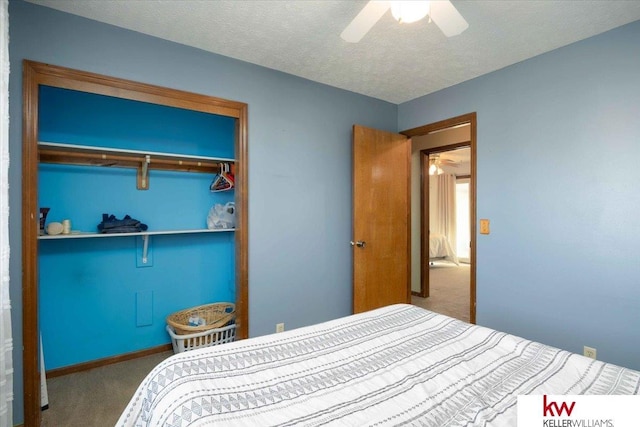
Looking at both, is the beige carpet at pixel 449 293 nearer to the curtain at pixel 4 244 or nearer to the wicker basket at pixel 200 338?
the wicker basket at pixel 200 338

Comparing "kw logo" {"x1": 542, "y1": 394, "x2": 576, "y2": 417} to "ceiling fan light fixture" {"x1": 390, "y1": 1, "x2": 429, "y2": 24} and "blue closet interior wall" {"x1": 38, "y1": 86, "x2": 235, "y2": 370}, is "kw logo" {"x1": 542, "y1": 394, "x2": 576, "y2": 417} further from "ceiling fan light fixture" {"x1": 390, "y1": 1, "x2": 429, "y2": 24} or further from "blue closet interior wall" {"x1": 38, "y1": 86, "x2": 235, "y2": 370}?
"blue closet interior wall" {"x1": 38, "y1": 86, "x2": 235, "y2": 370}

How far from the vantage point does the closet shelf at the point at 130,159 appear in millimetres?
2230

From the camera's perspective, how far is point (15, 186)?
172 centimetres

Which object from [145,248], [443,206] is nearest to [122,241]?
[145,248]

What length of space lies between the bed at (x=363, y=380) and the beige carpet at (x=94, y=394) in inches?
42.9

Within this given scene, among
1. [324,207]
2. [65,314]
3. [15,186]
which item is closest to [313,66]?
[324,207]

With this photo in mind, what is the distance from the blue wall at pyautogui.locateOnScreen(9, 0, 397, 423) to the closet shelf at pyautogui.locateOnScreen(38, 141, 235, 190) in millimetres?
484

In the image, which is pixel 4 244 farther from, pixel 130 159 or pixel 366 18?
pixel 366 18

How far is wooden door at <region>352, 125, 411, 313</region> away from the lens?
2.94 metres

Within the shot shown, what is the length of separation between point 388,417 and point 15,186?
2239 mm

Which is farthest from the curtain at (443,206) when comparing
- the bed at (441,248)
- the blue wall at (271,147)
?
the blue wall at (271,147)

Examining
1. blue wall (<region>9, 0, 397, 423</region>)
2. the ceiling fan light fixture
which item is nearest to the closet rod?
blue wall (<region>9, 0, 397, 423</region>)

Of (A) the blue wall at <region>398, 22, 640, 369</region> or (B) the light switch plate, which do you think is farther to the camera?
(B) the light switch plate

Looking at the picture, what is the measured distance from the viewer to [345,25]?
1972 mm
